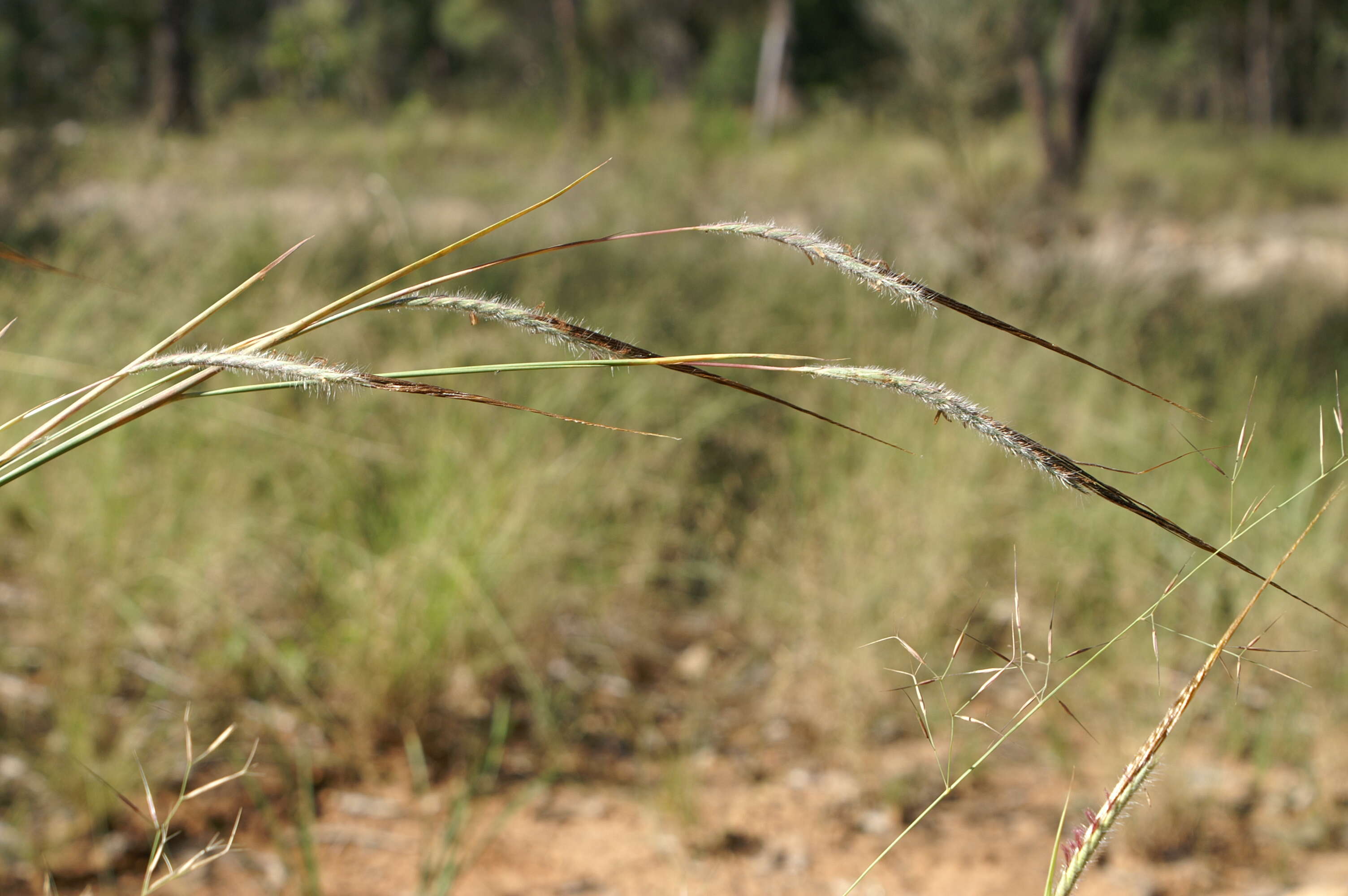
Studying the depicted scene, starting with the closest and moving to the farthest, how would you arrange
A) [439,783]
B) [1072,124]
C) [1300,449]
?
[439,783], [1300,449], [1072,124]

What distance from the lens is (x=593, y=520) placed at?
262cm

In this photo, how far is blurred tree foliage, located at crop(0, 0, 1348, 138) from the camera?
5496 mm

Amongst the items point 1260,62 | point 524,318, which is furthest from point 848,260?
point 1260,62

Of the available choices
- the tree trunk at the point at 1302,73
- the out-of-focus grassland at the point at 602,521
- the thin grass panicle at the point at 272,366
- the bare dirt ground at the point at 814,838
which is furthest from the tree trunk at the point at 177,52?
the tree trunk at the point at 1302,73

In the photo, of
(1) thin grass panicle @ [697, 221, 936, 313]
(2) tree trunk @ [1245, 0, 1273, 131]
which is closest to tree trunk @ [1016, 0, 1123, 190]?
(1) thin grass panicle @ [697, 221, 936, 313]

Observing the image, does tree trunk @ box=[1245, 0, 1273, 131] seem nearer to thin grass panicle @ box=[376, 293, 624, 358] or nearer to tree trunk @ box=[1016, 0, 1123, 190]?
tree trunk @ box=[1016, 0, 1123, 190]

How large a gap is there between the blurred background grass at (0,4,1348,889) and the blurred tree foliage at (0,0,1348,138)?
4.58ft

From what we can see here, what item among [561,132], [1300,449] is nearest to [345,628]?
[1300,449]

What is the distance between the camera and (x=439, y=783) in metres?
1.95

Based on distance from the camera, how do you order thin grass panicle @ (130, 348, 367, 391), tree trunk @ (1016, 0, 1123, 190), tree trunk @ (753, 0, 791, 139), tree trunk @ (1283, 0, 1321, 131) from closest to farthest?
thin grass panicle @ (130, 348, 367, 391)
tree trunk @ (1016, 0, 1123, 190)
tree trunk @ (753, 0, 791, 139)
tree trunk @ (1283, 0, 1321, 131)

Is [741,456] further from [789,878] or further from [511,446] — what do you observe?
[789,878]

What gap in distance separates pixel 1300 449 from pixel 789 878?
2162 mm

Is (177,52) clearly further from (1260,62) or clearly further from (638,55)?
(1260,62)

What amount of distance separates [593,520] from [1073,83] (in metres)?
9.34
